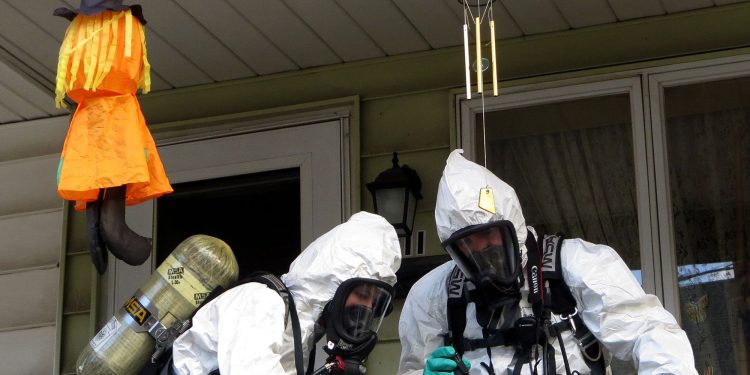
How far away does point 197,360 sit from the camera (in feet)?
17.0

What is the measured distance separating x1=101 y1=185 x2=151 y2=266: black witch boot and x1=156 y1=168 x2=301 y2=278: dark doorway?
5.62 feet

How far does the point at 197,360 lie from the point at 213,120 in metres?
2.07

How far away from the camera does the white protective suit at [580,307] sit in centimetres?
491

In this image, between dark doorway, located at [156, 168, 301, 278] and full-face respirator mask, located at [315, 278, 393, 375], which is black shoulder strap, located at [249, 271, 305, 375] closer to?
full-face respirator mask, located at [315, 278, 393, 375]

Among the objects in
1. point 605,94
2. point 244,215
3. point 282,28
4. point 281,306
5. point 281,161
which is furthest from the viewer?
point 244,215

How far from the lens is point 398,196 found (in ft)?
21.2

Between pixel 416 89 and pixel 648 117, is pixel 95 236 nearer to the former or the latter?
pixel 416 89

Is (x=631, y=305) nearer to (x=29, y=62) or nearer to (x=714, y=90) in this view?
(x=714, y=90)

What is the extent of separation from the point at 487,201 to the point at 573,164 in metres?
1.51

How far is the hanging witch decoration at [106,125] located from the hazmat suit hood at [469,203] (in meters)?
1.01

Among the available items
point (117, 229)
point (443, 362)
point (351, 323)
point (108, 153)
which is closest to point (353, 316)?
point (351, 323)

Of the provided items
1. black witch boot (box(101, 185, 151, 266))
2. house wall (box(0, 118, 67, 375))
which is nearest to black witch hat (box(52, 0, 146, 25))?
black witch boot (box(101, 185, 151, 266))

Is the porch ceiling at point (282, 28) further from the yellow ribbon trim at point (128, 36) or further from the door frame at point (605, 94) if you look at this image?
the yellow ribbon trim at point (128, 36)

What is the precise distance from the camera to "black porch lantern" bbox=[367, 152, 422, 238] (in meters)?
6.44
